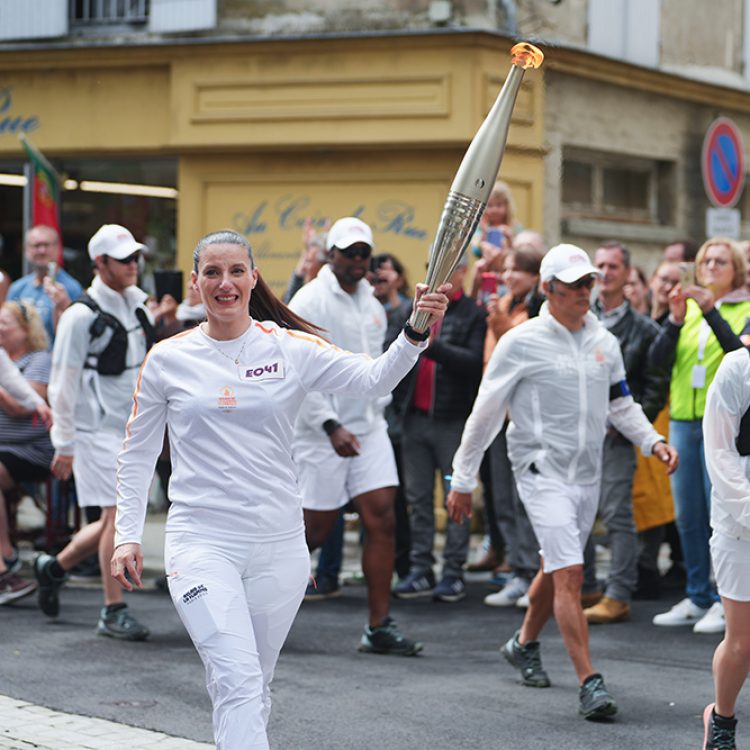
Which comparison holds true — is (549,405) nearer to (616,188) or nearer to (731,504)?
(731,504)

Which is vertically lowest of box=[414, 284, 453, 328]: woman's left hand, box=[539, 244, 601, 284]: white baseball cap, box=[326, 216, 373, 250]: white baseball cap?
box=[414, 284, 453, 328]: woman's left hand

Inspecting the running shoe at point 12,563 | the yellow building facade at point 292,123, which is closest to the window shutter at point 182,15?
the yellow building facade at point 292,123

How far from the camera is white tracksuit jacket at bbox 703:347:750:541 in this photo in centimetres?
603

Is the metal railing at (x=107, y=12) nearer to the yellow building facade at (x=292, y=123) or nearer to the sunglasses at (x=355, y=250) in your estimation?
the yellow building facade at (x=292, y=123)

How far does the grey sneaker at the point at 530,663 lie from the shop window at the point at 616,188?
8735mm

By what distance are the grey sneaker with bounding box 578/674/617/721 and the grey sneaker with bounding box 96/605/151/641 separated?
2.74 metres

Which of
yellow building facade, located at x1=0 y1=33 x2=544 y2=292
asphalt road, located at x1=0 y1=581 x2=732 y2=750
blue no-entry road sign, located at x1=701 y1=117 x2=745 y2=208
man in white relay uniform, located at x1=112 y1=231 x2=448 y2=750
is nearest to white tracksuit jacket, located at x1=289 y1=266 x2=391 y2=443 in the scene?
asphalt road, located at x1=0 y1=581 x2=732 y2=750

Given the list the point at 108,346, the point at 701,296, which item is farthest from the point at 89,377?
the point at 701,296

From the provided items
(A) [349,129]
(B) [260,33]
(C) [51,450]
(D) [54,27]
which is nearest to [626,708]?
(C) [51,450]

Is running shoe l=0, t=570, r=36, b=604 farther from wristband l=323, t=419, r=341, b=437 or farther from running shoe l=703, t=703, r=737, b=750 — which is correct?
running shoe l=703, t=703, r=737, b=750

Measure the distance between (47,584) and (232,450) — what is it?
4381mm

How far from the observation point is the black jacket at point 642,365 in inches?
395

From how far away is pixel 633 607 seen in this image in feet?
34.0

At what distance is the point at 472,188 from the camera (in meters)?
5.15
